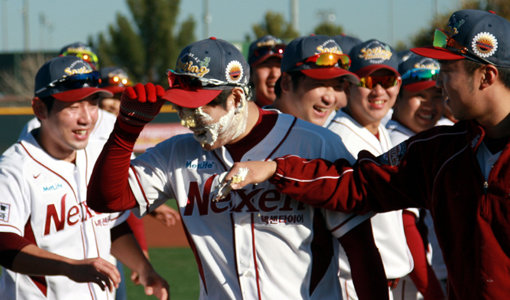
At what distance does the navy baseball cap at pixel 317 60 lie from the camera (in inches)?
168

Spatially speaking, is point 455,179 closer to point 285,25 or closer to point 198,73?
point 198,73

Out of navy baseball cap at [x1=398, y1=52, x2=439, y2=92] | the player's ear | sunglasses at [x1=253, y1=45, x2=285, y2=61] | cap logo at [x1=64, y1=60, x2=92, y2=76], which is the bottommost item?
sunglasses at [x1=253, y1=45, x2=285, y2=61]

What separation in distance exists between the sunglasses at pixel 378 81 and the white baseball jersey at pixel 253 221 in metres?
1.65

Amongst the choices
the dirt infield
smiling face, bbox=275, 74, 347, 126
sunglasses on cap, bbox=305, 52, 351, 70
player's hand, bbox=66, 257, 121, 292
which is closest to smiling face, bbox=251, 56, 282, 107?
smiling face, bbox=275, 74, 347, 126

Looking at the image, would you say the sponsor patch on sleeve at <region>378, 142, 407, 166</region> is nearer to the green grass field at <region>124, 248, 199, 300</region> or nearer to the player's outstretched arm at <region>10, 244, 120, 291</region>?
the player's outstretched arm at <region>10, 244, 120, 291</region>

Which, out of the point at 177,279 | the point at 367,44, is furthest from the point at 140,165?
the point at 177,279

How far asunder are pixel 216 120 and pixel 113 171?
0.48 meters

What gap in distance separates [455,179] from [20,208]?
7.43ft

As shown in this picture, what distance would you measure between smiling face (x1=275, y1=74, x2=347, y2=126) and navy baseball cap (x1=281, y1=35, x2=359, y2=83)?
0.11 metres

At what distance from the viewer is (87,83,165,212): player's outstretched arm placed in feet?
9.17

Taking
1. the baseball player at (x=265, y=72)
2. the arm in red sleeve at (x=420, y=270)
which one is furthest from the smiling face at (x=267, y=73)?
the arm in red sleeve at (x=420, y=270)

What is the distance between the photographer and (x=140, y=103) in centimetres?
279

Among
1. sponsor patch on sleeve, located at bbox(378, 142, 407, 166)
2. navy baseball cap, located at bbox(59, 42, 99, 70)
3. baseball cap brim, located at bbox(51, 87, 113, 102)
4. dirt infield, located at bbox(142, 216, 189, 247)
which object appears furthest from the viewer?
dirt infield, located at bbox(142, 216, 189, 247)

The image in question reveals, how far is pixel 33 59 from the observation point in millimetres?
42281
